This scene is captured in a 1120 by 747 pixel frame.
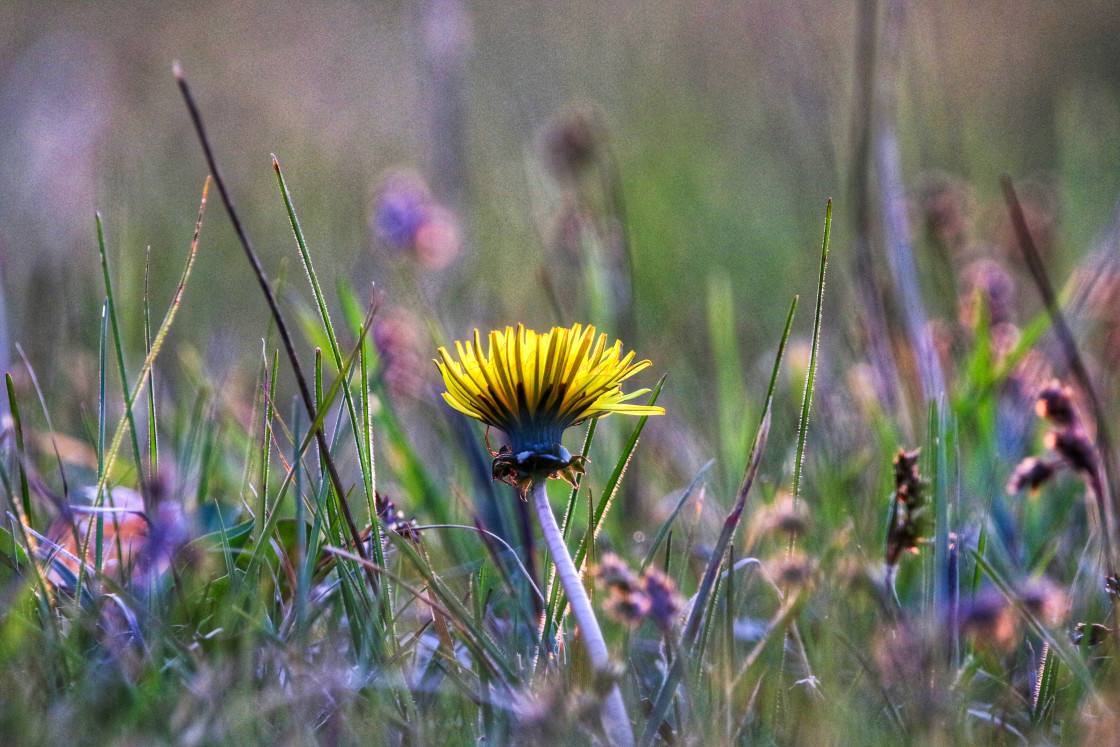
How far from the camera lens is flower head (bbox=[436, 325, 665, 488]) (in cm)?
97

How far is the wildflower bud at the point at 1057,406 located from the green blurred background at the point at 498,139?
0.97 m

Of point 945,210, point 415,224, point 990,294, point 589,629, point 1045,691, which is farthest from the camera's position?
point 415,224

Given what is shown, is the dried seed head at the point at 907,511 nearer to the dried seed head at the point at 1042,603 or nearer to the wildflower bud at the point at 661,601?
the dried seed head at the point at 1042,603

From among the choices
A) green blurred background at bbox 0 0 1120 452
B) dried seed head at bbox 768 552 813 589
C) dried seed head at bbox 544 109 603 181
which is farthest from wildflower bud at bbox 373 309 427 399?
dried seed head at bbox 768 552 813 589

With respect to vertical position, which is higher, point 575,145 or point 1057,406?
point 575,145

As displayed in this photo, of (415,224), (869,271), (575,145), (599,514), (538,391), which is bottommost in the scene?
(599,514)

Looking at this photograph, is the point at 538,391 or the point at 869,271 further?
Result: the point at 869,271

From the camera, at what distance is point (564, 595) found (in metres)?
1.15

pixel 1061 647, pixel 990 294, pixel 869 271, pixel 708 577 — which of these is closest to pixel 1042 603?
pixel 1061 647

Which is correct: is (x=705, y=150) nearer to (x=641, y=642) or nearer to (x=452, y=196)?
(x=452, y=196)

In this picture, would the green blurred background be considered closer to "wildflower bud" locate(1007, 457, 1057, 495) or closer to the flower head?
the flower head

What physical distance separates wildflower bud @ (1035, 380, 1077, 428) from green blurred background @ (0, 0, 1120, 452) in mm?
968

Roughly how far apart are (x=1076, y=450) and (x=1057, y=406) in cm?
7

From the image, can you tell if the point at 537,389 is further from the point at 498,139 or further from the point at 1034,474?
the point at 498,139
